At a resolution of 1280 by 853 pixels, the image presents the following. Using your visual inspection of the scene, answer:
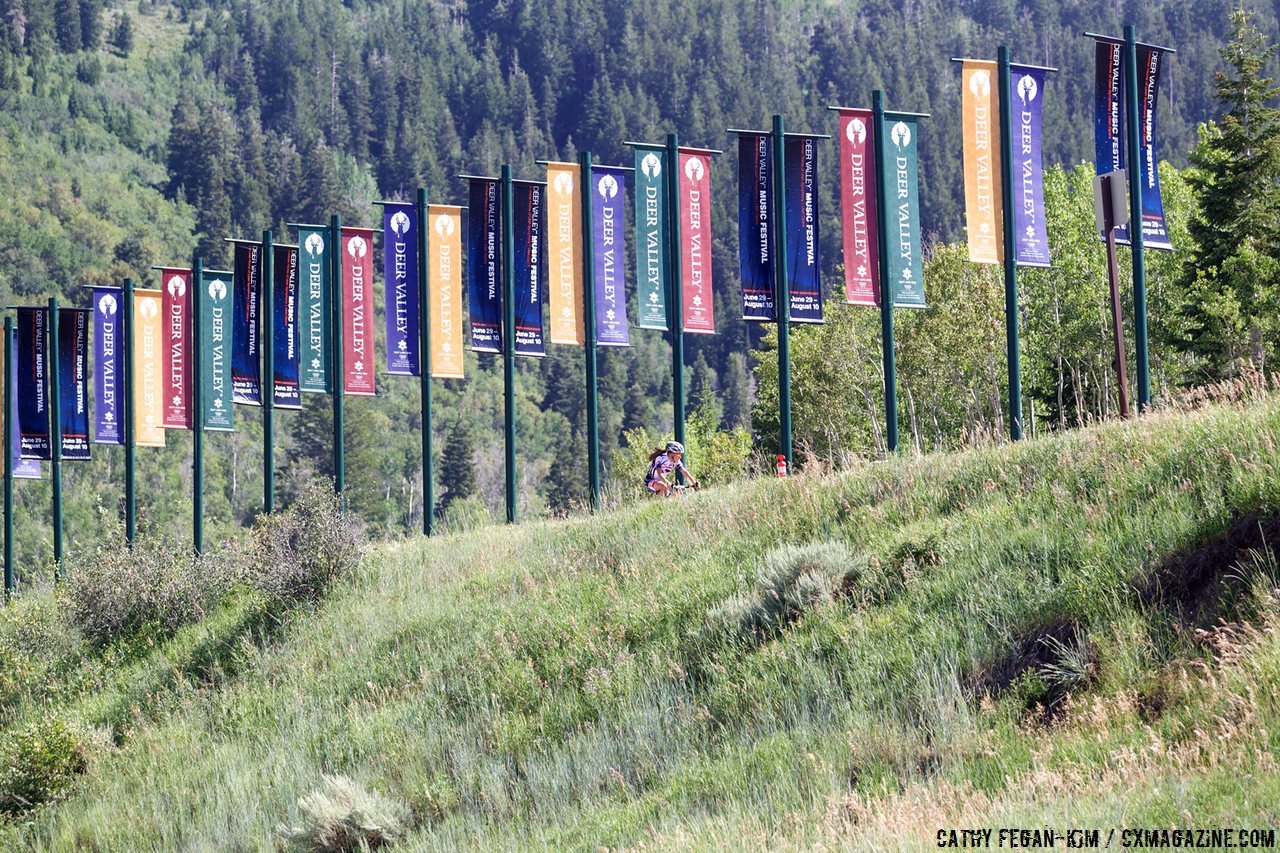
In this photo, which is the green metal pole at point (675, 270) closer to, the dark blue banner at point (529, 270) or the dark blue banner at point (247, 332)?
the dark blue banner at point (529, 270)

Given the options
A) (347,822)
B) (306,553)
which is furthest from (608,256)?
(347,822)

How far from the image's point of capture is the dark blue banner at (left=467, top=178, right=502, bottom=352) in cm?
2528

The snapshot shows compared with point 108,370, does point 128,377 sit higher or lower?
lower

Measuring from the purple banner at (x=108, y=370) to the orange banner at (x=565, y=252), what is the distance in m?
10.6

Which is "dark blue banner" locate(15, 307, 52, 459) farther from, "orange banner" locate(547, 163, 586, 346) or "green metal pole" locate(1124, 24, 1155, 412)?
"green metal pole" locate(1124, 24, 1155, 412)

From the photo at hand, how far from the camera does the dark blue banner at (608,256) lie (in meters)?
24.5

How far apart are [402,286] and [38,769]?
38.8ft

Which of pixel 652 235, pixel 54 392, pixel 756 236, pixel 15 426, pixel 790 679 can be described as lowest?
pixel 790 679

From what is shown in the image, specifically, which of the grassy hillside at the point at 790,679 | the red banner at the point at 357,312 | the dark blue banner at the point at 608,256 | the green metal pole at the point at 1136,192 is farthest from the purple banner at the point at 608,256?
the green metal pole at the point at 1136,192

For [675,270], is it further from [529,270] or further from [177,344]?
[177,344]

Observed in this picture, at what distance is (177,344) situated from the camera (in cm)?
3036

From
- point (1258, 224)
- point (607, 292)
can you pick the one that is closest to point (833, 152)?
point (1258, 224)

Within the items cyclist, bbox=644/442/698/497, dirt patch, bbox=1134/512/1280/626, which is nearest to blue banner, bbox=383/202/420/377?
cyclist, bbox=644/442/698/497

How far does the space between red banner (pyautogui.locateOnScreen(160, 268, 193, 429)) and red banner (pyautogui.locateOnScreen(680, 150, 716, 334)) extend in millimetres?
11193
